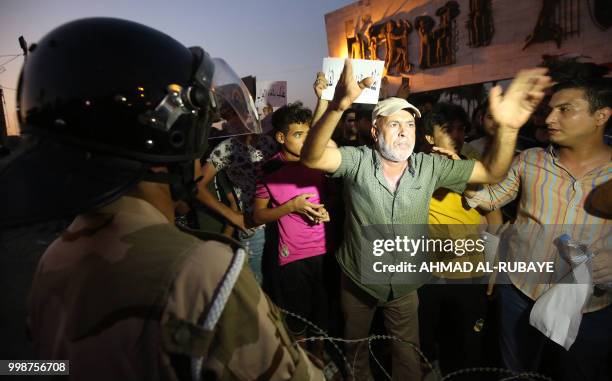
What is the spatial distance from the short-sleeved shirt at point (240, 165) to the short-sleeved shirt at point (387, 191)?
4.08ft

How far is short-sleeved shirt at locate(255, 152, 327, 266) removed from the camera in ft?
10.6

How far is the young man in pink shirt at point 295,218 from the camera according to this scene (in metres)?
3.23

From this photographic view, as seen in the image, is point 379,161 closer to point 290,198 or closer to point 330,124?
point 330,124

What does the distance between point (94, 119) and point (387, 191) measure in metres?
2.10

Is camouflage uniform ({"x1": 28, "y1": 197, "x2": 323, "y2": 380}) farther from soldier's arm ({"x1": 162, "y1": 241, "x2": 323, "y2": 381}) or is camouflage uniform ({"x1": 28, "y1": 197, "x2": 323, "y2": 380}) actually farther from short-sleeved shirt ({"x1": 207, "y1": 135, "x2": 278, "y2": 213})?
short-sleeved shirt ({"x1": 207, "y1": 135, "x2": 278, "y2": 213})

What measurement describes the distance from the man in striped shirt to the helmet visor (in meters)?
2.11

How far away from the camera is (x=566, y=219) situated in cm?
238

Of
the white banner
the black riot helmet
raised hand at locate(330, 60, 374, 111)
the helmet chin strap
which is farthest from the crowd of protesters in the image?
the white banner

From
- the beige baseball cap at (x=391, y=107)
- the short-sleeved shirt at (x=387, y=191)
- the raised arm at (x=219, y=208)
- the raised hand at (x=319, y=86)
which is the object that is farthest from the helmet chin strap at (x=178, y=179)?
the raised hand at (x=319, y=86)

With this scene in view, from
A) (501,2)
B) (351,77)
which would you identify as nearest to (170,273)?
(351,77)

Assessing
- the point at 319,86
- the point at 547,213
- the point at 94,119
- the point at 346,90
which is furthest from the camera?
the point at 319,86

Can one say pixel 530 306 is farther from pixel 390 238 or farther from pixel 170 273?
pixel 170 273

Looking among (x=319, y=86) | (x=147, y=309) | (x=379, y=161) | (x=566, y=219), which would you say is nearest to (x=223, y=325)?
(x=147, y=309)

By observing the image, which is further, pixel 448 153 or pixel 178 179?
pixel 448 153
